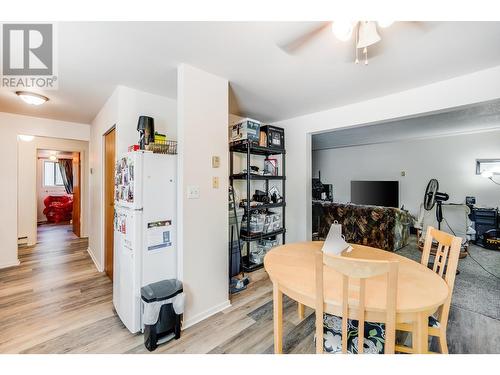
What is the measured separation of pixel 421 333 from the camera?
109 cm

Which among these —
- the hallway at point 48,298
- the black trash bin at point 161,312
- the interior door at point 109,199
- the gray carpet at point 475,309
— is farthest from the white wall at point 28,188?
the gray carpet at point 475,309

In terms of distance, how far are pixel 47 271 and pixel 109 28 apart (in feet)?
11.2

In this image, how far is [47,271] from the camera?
310cm

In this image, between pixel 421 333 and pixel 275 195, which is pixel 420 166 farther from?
pixel 421 333

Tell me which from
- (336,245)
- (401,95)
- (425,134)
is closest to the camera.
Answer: (336,245)

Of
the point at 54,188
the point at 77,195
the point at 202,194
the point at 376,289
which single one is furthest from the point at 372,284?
the point at 54,188

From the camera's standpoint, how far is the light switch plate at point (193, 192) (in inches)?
76.0

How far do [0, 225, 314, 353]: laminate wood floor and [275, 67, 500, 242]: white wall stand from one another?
3.98 ft

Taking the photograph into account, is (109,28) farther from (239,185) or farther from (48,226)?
(48,226)

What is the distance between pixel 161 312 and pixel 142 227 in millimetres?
676

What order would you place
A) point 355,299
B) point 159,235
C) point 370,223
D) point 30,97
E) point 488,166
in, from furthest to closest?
point 488,166 < point 370,223 < point 30,97 < point 159,235 < point 355,299

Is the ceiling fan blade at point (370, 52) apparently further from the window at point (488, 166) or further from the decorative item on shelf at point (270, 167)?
the window at point (488, 166)

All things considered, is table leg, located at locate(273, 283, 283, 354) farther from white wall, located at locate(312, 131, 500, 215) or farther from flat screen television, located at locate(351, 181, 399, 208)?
white wall, located at locate(312, 131, 500, 215)
